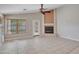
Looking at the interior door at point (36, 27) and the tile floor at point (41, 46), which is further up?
the interior door at point (36, 27)

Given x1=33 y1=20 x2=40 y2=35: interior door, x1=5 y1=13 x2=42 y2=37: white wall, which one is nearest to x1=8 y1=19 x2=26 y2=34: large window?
x1=5 y1=13 x2=42 y2=37: white wall

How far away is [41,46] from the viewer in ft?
7.73

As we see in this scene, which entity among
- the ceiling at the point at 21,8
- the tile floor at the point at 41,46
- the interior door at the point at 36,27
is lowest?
the tile floor at the point at 41,46

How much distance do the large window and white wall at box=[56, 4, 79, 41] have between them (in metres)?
0.50

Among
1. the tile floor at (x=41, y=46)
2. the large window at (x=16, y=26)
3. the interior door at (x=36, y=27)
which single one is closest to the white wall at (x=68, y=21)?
the tile floor at (x=41, y=46)

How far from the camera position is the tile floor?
2320mm

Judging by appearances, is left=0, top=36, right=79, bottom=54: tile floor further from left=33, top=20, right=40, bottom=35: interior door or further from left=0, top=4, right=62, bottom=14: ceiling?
left=0, top=4, right=62, bottom=14: ceiling

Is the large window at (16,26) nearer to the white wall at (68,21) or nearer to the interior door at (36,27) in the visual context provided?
the interior door at (36,27)

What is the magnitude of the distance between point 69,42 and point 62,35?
0.14 m

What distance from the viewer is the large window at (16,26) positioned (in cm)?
235

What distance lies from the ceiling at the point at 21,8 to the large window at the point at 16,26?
0.13 meters

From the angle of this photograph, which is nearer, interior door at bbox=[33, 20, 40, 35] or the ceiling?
the ceiling

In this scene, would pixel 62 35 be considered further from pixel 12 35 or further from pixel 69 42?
pixel 12 35

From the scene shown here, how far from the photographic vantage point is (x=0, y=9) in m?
2.25
